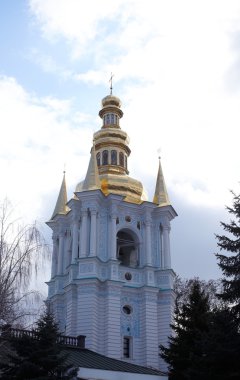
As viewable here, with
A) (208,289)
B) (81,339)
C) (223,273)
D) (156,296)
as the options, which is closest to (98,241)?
(156,296)

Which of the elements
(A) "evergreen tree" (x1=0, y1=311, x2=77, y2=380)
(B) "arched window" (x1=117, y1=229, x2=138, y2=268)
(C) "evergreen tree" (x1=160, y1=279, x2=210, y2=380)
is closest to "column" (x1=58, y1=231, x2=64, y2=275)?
(B) "arched window" (x1=117, y1=229, x2=138, y2=268)

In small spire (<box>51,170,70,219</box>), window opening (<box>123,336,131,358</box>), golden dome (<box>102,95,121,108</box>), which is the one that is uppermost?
golden dome (<box>102,95,121,108</box>)

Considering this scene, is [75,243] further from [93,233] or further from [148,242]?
[148,242]

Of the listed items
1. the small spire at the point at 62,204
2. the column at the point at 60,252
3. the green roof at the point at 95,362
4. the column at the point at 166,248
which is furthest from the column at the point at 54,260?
the green roof at the point at 95,362

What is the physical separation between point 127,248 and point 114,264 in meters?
5.35

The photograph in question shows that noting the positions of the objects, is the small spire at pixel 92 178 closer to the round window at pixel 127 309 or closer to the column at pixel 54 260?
the column at pixel 54 260

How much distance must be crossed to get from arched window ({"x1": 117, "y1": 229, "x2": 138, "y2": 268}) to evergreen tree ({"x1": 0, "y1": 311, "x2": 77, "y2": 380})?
18680 millimetres

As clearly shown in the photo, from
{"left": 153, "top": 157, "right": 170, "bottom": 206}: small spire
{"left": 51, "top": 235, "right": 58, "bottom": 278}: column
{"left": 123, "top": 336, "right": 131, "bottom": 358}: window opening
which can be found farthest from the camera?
{"left": 153, "top": 157, "right": 170, "bottom": 206}: small spire

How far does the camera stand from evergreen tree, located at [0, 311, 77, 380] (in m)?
20.3

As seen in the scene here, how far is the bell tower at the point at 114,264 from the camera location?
114 ft

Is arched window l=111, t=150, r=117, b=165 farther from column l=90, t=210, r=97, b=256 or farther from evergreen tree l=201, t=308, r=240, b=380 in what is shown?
evergreen tree l=201, t=308, r=240, b=380

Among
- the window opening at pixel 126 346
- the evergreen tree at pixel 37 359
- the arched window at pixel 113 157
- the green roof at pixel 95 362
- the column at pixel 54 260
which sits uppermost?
the arched window at pixel 113 157

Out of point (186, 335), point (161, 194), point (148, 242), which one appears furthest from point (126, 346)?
point (161, 194)

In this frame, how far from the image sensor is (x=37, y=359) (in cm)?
2055
